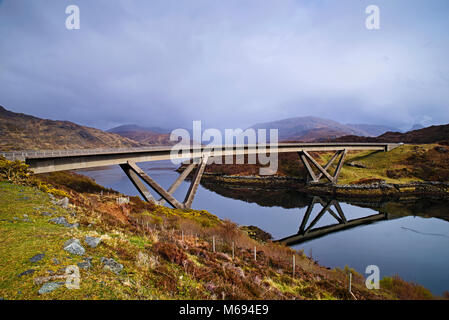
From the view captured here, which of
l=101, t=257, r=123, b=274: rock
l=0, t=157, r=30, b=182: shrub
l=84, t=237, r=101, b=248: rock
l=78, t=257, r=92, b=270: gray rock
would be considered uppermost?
l=0, t=157, r=30, b=182: shrub

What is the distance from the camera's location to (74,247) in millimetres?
6312

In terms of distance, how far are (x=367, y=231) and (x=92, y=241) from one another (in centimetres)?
2762

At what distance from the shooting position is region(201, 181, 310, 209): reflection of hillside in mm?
37344

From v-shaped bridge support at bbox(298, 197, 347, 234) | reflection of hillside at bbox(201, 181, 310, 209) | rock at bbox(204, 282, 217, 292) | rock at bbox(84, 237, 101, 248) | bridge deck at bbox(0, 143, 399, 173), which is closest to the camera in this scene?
rock at bbox(204, 282, 217, 292)

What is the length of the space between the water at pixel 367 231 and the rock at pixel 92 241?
16.1m

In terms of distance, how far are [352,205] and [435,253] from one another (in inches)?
686

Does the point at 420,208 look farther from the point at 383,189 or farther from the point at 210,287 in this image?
the point at 210,287

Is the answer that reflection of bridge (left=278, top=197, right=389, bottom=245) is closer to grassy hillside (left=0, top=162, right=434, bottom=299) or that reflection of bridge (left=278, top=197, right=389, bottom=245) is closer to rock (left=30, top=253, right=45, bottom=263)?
grassy hillside (left=0, top=162, right=434, bottom=299)

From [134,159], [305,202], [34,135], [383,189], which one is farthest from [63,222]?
[34,135]

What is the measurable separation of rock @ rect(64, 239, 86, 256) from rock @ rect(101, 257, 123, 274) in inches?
29.3

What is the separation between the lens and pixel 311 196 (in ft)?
137

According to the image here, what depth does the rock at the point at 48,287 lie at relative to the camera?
168 inches

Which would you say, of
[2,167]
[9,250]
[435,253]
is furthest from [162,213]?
[435,253]

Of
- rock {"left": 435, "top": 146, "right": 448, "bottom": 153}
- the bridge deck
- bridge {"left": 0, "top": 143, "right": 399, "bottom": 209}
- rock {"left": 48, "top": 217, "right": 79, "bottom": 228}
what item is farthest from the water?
rock {"left": 435, "top": 146, "right": 448, "bottom": 153}
